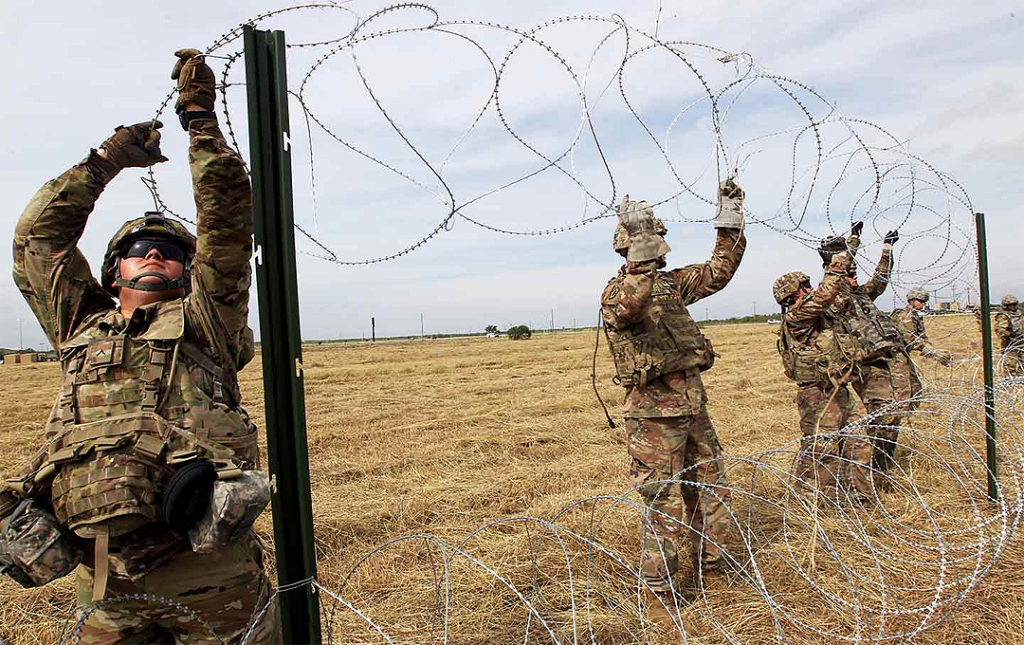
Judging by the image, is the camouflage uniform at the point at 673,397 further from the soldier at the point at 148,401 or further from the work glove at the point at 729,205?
the soldier at the point at 148,401

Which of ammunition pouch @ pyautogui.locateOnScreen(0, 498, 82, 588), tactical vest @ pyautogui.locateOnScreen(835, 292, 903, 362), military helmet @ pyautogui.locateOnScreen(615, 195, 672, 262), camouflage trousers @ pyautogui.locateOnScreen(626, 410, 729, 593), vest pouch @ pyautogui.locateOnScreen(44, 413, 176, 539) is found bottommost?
camouflage trousers @ pyautogui.locateOnScreen(626, 410, 729, 593)

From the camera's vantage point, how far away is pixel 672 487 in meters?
4.67

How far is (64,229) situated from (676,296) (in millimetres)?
3575

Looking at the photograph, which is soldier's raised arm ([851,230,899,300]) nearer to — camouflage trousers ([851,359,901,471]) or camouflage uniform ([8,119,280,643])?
camouflage trousers ([851,359,901,471])

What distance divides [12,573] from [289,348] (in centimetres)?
141

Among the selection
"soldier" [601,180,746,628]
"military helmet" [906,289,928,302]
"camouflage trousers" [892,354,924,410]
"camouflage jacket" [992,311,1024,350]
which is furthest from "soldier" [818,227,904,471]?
"camouflage jacket" [992,311,1024,350]

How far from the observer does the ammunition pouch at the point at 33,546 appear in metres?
2.54

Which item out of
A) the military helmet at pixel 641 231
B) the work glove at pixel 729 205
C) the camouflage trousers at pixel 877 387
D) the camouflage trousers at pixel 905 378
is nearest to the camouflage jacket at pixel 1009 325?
the camouflage trousers at pixel 905 378

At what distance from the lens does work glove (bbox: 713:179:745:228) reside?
16.0 feet

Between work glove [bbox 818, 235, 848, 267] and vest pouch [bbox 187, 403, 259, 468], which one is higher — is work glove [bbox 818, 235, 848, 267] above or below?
above

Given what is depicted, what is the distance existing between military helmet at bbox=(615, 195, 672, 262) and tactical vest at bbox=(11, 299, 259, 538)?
254cm

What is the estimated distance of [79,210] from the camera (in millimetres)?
3098

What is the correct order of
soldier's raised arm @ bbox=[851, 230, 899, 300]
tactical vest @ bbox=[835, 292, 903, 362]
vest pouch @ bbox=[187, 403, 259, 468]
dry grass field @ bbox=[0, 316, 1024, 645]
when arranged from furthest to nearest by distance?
1. soldier's raised arm @ bbox=[851, 230, 899, 300]
2. tactical vest @ bbox=[835, 292, 903, 362]
3. dry grass field @ bbox=[0, 316, 1024, 645]
4. vest pouch @ bbox=[187, 403, 259, 468]

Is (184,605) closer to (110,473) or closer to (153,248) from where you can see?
(110,473)
